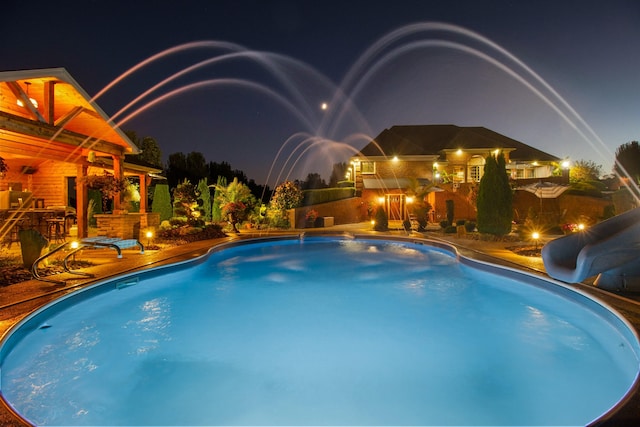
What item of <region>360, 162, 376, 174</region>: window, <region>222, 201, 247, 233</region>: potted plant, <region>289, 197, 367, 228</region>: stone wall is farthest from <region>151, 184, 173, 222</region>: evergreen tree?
<region>360, 162, 376, 174</region>: window

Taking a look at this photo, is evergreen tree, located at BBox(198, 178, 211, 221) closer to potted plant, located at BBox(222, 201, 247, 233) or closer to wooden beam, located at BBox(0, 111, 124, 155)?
A: potted plant, located at BBox(222, 201, 247, 233)

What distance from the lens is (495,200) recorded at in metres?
18.9

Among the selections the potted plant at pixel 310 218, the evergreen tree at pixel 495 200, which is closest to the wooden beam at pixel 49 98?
the potted plant at pixel 310 218

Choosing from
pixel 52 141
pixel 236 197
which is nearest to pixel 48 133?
pixel 52 141

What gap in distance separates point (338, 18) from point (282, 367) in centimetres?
2136

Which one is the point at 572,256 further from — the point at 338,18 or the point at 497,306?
the point at 338,18

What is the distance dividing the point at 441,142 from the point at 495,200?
19159 millimetres

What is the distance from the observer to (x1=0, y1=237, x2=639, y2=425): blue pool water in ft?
16.9

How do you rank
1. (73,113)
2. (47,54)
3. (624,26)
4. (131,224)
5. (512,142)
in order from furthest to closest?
(512,142) → (47,54) → (624,26) → (131,224) → (73,113)

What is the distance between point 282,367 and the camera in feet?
21.5

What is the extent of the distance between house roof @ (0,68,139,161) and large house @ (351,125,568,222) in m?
20.4

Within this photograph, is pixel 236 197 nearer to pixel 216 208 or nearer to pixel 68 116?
pixel 216 208

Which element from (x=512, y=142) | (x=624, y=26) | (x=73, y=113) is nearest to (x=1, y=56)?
(x=73, y=113)

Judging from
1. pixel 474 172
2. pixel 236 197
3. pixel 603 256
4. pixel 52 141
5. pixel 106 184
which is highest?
pixel 474 172
